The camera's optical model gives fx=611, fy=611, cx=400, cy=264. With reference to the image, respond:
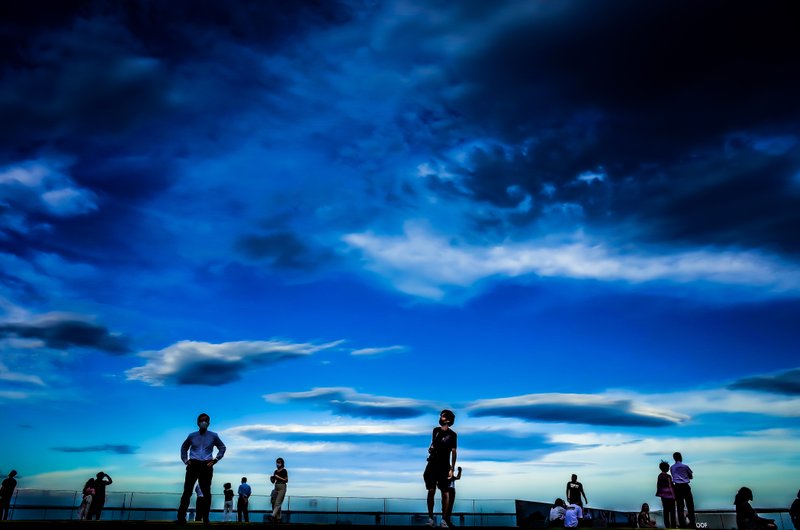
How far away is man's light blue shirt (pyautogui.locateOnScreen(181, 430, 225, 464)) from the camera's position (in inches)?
430

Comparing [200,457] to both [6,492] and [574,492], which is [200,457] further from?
[6,492]

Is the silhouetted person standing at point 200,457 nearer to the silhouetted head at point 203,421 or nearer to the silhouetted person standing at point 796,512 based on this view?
the silhouetted head at point 203,421

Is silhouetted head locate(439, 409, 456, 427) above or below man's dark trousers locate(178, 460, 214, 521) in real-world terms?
above

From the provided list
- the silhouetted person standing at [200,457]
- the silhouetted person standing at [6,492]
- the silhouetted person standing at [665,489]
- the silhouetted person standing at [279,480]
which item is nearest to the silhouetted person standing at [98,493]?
the silhouetted person standing at [6,492]

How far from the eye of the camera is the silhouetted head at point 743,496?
536 inches

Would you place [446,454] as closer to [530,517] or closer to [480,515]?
[530,517]

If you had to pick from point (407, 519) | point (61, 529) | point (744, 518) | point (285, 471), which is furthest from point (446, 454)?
point (407, 519)

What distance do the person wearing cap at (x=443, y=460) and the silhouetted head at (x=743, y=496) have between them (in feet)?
24.8

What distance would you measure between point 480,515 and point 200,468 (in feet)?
73.5

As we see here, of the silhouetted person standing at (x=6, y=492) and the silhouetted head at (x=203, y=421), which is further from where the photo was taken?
the silhouetted person standing at (x=6, y=492)

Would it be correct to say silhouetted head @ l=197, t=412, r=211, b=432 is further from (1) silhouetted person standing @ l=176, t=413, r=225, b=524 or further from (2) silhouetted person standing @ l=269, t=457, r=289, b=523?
(2) silhouetted person standing @ l=269, t=457, r=289, b=523

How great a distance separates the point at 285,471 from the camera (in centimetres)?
1989

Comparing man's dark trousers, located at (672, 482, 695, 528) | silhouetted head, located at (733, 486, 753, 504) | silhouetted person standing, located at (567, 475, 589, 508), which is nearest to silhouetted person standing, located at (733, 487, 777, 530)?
silhouetted head, located at (733, 486, 753, 504)

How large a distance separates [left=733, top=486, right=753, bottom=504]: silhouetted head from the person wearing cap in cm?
757
